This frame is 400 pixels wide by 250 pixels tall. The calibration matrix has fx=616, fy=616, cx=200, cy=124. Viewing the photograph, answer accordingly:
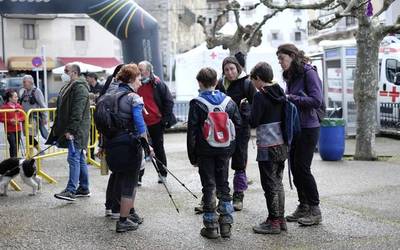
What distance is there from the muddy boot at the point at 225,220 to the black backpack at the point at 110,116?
50.5 inches

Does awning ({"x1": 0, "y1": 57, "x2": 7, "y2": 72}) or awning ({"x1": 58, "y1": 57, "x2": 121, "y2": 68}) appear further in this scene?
awning ({"x1": 58, "y1": 57, "x2": 121, "y2": 68})

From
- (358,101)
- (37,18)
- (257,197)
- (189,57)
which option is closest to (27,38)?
(37,18)

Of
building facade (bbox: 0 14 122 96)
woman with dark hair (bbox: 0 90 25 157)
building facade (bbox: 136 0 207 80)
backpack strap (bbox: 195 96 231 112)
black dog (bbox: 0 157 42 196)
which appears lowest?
black dog (bbox: 0 157 42 196)

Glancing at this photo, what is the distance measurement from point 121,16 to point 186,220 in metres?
9.84

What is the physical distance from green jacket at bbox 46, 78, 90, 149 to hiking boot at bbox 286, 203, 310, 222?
289cm

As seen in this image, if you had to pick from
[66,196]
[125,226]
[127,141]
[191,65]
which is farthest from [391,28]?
[191,65]

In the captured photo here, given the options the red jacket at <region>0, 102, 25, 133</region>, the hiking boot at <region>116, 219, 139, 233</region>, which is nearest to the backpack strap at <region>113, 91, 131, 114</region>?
the hiking boot at <region>116, 219, 139, 233</region>

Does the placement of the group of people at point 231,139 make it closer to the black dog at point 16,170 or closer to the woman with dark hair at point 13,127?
the black dog at point 16,170

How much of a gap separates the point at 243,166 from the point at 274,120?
43.5 inches

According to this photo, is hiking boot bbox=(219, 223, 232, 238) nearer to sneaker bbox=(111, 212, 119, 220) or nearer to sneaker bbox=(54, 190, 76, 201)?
sneaker bbox=(111, 212, 119, 220)

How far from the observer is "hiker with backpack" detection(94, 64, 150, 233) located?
615 cm

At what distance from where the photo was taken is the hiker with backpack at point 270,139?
614 cm

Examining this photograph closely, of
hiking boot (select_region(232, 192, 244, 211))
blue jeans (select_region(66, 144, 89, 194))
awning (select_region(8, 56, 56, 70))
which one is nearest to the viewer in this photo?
hiking boot (select_region(232, 192, 244, 211))

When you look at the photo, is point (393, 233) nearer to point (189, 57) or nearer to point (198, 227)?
point (198, 227)
